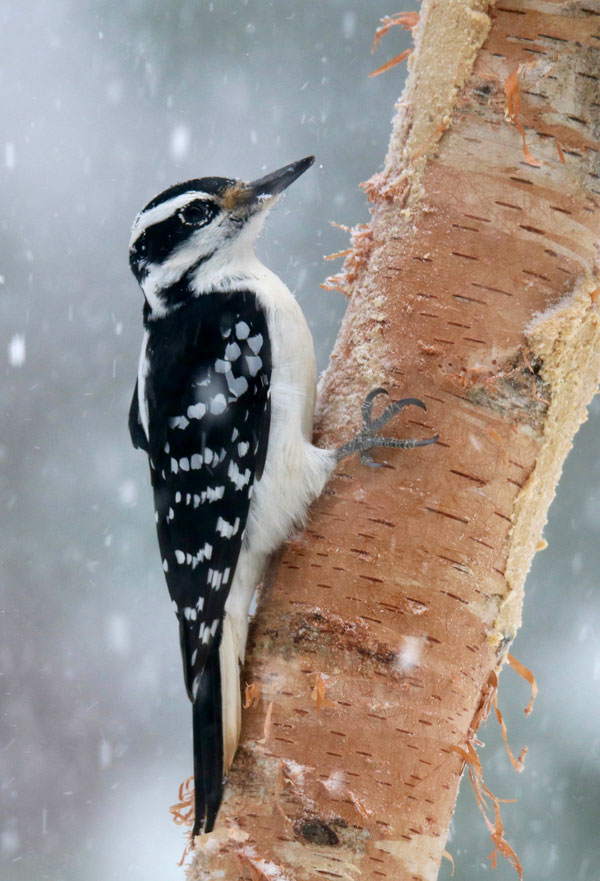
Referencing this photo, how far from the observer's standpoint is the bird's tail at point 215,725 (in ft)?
5.31

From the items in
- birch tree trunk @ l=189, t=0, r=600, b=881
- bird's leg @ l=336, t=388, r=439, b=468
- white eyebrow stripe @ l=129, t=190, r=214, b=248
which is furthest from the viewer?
white eyebrow stripe @ l=129, t=190, r=214, b=248

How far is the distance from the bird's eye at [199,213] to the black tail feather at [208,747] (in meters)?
1.01

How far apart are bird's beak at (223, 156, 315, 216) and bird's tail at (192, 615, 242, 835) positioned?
0.99 metres

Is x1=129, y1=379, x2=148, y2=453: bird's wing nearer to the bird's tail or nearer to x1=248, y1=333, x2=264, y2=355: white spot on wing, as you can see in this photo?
x1=248, y1=333, x2=264, y2=355: white spot on wing

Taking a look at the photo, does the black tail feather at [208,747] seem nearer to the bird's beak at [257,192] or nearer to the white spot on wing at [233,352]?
the white spot on wing at [233,352]

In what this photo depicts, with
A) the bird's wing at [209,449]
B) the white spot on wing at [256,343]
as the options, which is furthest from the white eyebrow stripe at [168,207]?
the white spot on wing at [256,343]

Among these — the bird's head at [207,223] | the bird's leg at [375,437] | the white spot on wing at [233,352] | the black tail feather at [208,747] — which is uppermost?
the bird's head at [207,223]

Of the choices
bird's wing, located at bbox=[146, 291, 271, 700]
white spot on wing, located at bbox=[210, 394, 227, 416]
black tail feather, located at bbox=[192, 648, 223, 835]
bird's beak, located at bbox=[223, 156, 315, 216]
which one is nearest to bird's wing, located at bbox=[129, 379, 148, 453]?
bird's wing, located at bbox=[146, 291, 271, 700]

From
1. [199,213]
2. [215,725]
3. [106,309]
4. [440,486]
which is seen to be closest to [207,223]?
[199,213]

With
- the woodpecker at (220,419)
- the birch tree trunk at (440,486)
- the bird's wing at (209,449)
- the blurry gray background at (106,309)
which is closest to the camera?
the birch tree trunk at (440,486)

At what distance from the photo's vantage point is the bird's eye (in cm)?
212

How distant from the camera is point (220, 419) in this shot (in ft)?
6.44

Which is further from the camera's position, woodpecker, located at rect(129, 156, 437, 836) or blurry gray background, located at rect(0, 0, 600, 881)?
blurry gray background, located at rect(0, 0, 600, 881)

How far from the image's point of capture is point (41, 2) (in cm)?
513
